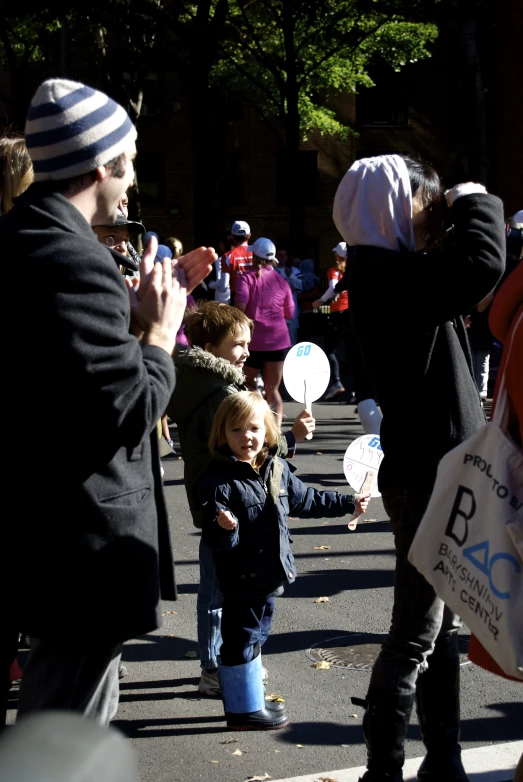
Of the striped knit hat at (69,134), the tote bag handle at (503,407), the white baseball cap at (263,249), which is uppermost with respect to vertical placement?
the striped knit hat at (69,134)

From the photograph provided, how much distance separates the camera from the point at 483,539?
267cm

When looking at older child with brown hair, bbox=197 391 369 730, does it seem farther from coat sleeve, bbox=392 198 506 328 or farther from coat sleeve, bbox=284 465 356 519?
coat sleeve, bbox=392 198 506 328

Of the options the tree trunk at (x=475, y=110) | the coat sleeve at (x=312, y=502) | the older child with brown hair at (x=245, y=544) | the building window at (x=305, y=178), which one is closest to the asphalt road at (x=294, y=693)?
the older child with brown hair at (x=245, y=544)

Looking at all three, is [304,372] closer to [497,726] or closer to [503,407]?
[497,726]

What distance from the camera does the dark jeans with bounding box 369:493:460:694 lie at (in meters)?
3.37

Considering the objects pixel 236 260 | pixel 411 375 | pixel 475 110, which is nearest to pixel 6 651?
pixel 411 375

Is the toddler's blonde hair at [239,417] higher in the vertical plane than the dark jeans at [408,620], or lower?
higher

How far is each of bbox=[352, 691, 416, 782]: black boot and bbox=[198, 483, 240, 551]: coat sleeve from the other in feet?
2.86

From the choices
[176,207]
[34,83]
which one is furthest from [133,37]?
[176,207]

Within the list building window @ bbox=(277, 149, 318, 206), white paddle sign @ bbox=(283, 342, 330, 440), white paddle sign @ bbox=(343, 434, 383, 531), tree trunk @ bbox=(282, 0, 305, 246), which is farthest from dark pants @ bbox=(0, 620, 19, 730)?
building window @ bbox=(277, 149, 318, 206)

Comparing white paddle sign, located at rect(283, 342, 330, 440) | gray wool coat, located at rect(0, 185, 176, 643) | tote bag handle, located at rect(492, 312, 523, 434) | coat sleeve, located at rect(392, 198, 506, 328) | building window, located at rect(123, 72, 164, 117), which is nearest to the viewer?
gray wool coat, located at rect(0, 185, 176, 643)

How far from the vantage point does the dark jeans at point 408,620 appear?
337cm

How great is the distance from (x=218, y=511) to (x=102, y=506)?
5.53ft

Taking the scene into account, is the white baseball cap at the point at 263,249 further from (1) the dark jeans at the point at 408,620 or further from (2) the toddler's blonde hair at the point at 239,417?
(1) the dark jeans at the point at 408,620
